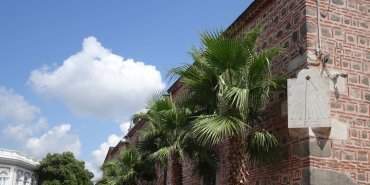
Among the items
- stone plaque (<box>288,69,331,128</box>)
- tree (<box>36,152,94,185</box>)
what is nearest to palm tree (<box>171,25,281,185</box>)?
stone plaque (<box>288,69,331,128</box>)

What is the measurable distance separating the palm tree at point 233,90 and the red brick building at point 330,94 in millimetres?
597

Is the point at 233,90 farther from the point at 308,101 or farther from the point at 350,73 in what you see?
the point at 350,73

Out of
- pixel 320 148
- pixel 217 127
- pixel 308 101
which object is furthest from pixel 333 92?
pixel 217 127

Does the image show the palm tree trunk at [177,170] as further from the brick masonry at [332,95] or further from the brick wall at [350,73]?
the brick wall at [350,73]

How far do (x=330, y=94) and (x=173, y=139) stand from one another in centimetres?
436

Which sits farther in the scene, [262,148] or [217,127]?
[262,148]

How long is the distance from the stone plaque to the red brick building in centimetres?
19

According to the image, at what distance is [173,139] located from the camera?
11930mm

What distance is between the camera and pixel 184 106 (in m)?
10.5

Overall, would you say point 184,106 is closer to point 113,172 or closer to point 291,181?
point 291,181

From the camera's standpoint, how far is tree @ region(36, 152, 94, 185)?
47594 mm

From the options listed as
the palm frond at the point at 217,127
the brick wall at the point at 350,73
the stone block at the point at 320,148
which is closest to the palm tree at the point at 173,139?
the palm frond at the point at 217,127

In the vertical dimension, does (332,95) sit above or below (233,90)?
above

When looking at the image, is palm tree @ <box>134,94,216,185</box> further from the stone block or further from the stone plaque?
the stone block
